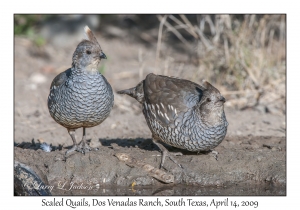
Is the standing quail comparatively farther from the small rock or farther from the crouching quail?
the small rock

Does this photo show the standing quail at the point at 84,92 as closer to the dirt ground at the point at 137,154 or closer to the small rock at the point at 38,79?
the dirt ground at the point at 137,154

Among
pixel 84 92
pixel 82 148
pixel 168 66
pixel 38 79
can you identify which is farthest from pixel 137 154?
pixel 38 79

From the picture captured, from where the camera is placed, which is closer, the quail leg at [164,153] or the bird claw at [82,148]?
the quail leg at [164,153]

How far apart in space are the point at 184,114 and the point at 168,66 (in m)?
4.55

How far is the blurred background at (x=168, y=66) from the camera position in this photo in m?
9.53

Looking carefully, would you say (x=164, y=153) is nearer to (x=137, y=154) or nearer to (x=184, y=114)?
(x=137, y=154)

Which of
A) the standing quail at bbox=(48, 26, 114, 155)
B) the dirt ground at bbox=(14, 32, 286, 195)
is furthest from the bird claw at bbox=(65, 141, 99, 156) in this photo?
the standing quail at bbox=(48, 26, 114, 155)

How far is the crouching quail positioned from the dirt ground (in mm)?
281

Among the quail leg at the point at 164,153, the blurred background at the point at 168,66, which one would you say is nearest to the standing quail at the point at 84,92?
the quail leg at the point at 164,153

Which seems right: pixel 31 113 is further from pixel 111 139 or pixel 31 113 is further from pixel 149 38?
pixel 149 38

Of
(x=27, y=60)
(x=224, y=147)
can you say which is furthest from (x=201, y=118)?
(x=27, y=60)

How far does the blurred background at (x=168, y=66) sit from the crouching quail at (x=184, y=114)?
4.56ft

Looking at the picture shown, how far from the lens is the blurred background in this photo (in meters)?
9.53

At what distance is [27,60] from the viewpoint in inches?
518
